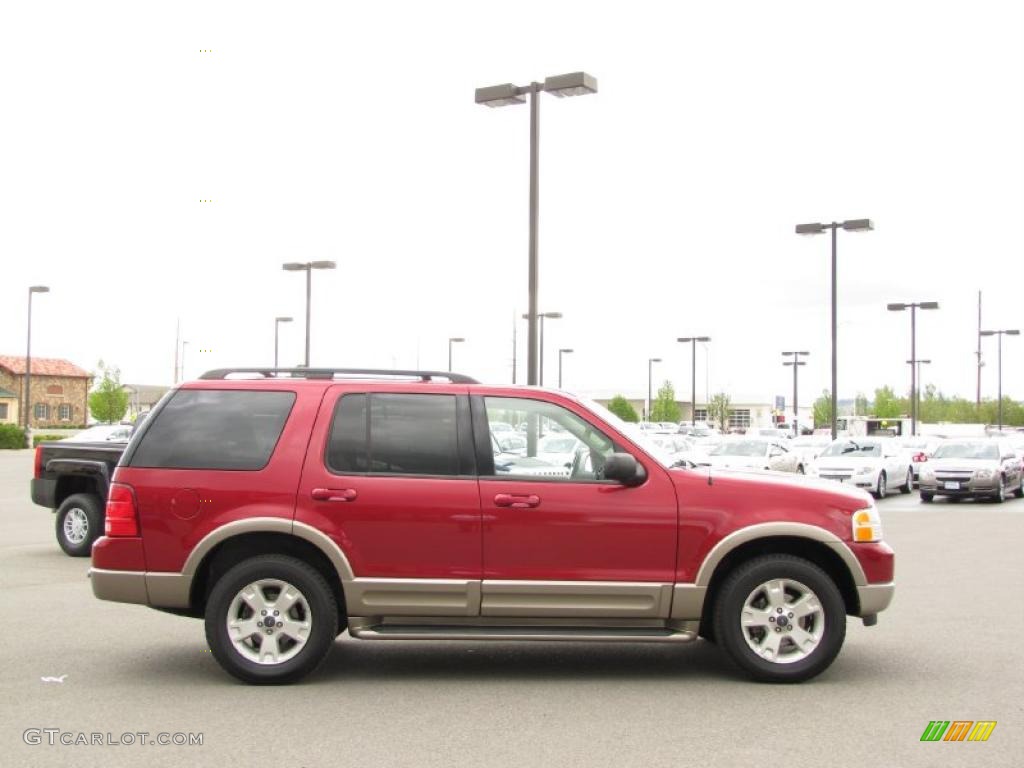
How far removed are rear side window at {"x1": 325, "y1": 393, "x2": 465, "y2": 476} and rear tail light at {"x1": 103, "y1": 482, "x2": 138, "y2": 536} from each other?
4.06 ft

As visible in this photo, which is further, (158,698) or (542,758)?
(158,698)

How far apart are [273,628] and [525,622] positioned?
1556 mm

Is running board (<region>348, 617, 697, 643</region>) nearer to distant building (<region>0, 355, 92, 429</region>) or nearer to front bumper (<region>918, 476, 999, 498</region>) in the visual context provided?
front bumper (<region>918, 476, 999, 498</region>)

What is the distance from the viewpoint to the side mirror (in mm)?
7352

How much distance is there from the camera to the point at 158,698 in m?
7.07

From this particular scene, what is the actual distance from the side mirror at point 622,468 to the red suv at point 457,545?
0.01 meters

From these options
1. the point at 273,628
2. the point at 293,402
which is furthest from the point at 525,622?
the point at 293,402

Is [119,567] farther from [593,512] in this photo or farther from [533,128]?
[533,128]

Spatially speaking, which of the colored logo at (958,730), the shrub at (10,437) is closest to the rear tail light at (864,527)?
the colored logo at (958,730)

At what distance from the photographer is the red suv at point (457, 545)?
7391mm

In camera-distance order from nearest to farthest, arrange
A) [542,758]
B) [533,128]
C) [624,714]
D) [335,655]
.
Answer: [542,758], [624,714], [335,655], [533,128]

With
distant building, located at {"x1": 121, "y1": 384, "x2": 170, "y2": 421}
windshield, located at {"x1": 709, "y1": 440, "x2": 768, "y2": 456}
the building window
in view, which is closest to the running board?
windshield, located at {"x1": 709, "y1": 440, "x2": 768, "y2": 456}

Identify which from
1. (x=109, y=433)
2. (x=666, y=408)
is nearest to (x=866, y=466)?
(x=109, y=433)

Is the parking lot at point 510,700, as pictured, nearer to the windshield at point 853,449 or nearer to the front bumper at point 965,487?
the front bumper at point 965,487
